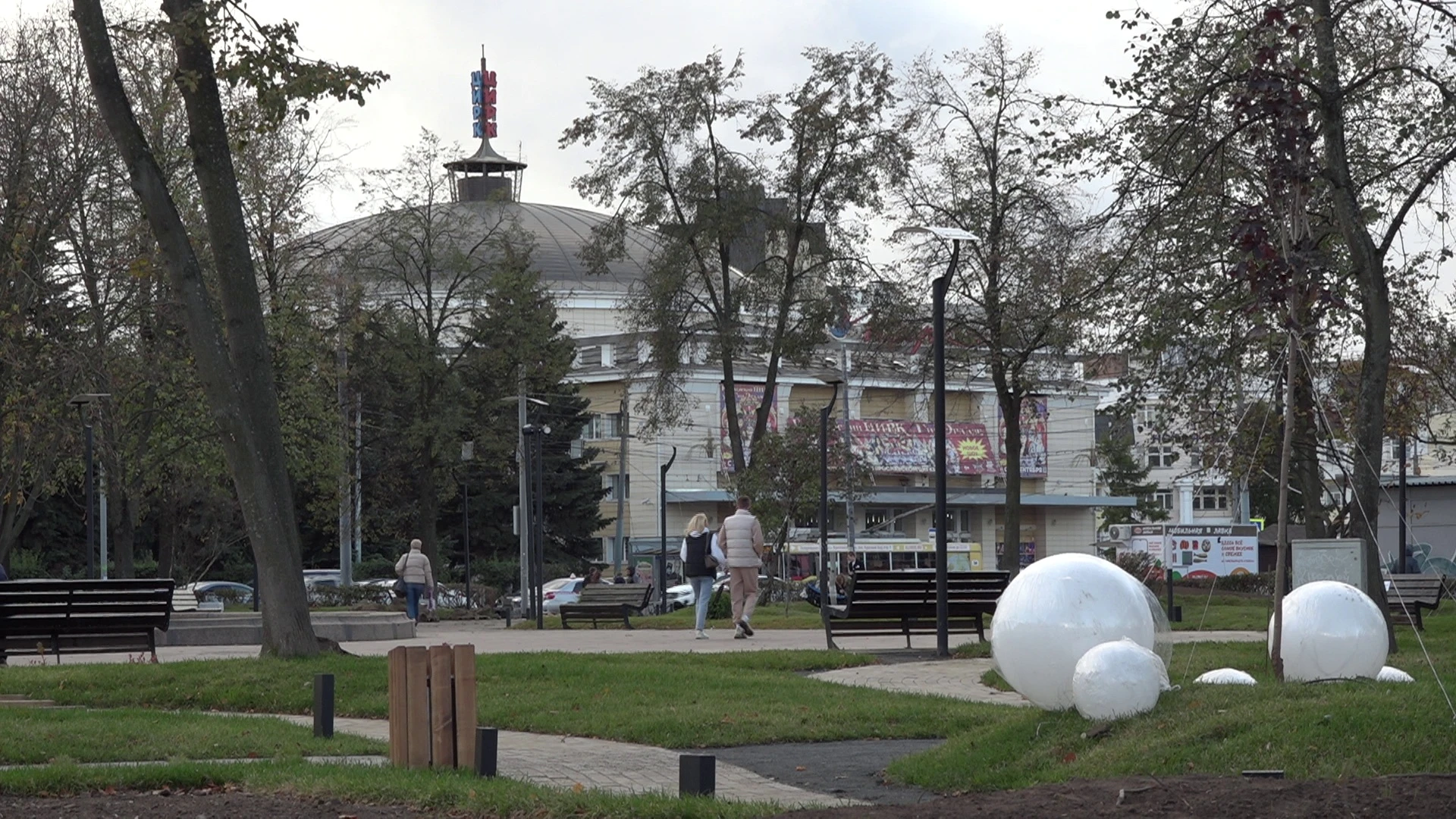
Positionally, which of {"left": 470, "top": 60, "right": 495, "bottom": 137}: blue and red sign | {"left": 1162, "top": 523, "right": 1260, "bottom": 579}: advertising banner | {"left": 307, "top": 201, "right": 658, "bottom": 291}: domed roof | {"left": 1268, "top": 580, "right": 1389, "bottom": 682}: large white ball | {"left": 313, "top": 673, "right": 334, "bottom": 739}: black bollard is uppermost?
{"left": 470, "top": 60, "right": 495, "bottom": 137}: blue and red sign

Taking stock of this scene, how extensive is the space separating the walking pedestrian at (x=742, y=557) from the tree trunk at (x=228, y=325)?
24.4ft

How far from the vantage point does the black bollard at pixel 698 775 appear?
7.51 meters

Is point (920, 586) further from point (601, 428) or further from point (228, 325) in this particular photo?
point (601, 428)

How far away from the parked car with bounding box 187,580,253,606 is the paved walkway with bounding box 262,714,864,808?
42.5 meters

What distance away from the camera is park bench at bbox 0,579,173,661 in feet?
57.6

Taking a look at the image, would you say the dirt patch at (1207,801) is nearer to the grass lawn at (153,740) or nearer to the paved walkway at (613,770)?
the paved walkway at (613,770)

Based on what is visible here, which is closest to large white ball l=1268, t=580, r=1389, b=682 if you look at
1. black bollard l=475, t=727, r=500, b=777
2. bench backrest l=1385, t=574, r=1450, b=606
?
black bollard l=475, t=727, r=500, b=777

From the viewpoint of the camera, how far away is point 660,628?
1116 inches

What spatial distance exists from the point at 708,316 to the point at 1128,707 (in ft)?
108

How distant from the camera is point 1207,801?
6.64 metres

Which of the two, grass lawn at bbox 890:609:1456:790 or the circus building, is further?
the circus building

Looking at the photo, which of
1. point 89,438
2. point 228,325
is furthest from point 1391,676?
point 89,438

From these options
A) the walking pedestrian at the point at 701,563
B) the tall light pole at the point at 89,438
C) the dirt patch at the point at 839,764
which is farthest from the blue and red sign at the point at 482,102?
the dirt patch at the point at 839,764

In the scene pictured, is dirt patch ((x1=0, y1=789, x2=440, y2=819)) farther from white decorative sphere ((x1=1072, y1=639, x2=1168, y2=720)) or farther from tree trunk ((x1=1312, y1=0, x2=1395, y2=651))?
tree trunk ((x1=1312, y1=0, x2=1395, y2=651))
